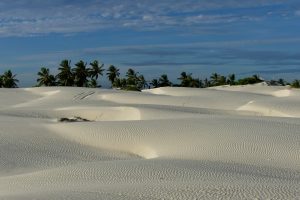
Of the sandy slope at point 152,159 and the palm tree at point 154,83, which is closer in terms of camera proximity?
the sandy slope at point 152,159

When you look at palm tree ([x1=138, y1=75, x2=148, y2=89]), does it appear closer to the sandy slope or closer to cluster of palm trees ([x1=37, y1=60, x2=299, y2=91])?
cluster of palm trees ([x1=37, y1=60, x2=299, y2=91])

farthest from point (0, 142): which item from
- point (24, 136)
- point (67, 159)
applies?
point (67, 159)

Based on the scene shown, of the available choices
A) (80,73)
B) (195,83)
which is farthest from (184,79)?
(80,73)

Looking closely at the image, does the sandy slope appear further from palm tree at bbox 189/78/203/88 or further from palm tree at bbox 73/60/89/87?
palm tree at bbox 189/78/203/88

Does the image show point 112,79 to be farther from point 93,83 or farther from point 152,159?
point 152,159

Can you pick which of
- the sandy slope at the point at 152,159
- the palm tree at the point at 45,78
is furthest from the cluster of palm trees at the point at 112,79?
the sandy slope at the point at 152,159

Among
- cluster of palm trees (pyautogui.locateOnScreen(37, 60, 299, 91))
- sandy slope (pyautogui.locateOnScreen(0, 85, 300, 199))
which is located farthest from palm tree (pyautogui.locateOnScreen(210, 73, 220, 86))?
sandy slope (pyautogui.locateOnScreen(0, 85, 300, 199))

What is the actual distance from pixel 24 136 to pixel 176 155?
6777mm

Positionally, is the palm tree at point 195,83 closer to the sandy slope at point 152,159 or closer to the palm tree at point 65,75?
the palm tree at point 65,75

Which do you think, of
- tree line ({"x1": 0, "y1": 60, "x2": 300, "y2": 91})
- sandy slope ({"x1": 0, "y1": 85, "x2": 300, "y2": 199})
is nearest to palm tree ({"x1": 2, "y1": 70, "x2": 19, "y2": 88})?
tree line ({"x1": 0, "y1": 60, "x2": 300, "y2": 91})

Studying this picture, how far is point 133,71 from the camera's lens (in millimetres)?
92688

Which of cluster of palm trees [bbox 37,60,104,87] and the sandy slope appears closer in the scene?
the sandy slope

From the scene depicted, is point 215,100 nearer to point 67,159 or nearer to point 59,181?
point 67,159

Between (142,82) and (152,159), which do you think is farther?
(142,82)
